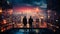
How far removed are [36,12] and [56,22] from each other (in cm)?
86

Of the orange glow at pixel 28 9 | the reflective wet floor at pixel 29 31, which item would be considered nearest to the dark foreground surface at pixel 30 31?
the reflective wet floor at pixel 29 31

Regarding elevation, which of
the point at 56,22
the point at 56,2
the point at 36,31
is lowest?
the point at 36,31

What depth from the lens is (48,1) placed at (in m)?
5.14

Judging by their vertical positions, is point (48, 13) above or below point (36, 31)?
above

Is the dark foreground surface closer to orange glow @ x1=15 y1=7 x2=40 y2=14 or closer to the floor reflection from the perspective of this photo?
the floor reflection

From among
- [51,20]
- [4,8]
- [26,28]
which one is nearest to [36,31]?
[26,28]

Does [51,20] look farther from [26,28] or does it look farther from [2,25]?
[2,25]

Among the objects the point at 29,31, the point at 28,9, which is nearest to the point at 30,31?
the point at 29,31

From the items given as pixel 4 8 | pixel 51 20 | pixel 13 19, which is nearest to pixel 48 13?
pixel 51 20

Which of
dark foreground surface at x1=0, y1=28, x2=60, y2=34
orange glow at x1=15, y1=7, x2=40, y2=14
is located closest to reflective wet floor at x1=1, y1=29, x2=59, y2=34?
dark foreground surface at x1=0, y1=28, x2=60, y2=34

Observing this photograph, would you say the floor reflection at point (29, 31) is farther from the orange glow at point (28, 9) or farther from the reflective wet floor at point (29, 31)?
the orange glow at point (28, 9)

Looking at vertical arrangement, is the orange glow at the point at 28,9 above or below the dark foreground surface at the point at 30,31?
above

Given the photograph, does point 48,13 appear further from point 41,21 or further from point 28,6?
point 28,6

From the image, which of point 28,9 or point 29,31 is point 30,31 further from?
point 28,9
